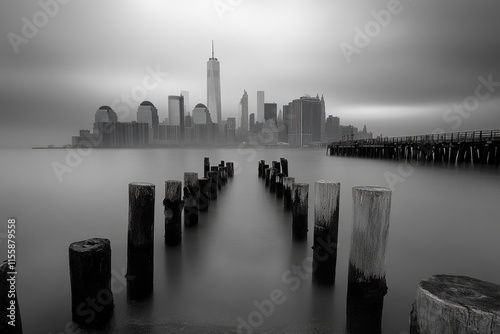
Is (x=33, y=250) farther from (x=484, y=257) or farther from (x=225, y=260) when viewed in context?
(x=484, y=257)

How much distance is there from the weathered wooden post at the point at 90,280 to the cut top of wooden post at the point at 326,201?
2.92 meters

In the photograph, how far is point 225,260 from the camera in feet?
19.1

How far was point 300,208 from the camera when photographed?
6.68 meters

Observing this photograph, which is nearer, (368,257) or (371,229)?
(371,229)

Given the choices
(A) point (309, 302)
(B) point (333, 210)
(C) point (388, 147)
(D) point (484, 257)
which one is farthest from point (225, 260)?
(C) point (388, 147)

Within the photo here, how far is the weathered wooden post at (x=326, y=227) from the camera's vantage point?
14.9 ft

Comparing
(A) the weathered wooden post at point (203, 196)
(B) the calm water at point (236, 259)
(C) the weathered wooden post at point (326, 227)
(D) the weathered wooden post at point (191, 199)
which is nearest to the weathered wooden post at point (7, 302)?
(B) the calm water at point (236, 259)

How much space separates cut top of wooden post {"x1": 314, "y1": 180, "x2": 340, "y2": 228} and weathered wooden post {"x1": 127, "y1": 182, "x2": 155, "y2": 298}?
2.43m

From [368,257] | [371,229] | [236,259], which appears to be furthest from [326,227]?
[236,259]

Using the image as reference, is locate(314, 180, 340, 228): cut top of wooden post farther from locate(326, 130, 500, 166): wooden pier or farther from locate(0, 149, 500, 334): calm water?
locate(326, 130, 500, 166): wooden pier

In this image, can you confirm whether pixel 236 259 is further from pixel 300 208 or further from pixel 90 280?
pixel 90 280

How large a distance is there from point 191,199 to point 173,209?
1914mm

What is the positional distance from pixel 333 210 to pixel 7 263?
3775 millimetres

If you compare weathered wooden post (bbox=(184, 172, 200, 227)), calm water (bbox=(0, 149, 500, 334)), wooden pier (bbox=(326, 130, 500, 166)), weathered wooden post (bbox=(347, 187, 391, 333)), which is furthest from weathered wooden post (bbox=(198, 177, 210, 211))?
wooden pier (bbox=(326, 130, 500, 166))
